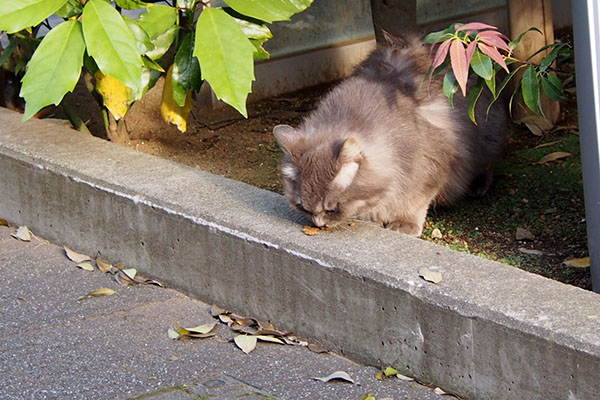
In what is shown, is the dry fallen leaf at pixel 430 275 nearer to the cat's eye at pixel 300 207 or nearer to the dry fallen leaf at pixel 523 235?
the cat's eye at pixel 300 207

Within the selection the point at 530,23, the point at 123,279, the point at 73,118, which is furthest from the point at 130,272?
the point at 530,23

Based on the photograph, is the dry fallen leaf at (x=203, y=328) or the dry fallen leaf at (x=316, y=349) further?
the dry fallen leaf at (x=203, y=328)

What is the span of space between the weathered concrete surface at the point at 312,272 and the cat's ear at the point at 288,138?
26 centimetres

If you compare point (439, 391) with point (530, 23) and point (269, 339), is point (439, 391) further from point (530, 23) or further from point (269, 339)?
point (530, 23)

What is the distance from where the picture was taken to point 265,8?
133 inches

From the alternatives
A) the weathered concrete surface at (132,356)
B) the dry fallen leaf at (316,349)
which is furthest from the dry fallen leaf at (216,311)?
the dry fallen leaf at (316,349)

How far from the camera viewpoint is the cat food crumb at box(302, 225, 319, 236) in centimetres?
323

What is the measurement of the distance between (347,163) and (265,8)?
2.29 feet

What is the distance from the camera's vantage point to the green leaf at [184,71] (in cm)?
380

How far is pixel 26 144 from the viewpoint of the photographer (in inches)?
168

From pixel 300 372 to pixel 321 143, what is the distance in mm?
995

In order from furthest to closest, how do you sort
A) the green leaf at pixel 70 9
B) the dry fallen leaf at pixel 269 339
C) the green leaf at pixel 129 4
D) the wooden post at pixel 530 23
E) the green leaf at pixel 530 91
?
the wooden post at pixel 530 23 < the green leaf at pixel 129 4 < the green leaf at pixel 70 9 < the dry fallen leaf at pixel 269 339 < the green leaf at pixel 530 91

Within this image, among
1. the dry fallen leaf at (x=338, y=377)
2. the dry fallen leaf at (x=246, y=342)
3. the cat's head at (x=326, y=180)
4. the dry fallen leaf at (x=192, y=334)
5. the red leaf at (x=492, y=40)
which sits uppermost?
the red leaf at (x=492, y=40)

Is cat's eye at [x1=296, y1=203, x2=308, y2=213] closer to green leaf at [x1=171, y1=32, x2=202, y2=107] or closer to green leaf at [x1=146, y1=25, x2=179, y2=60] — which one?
green leaf at [x1=171, y1=32, x2=202, y2=107]
